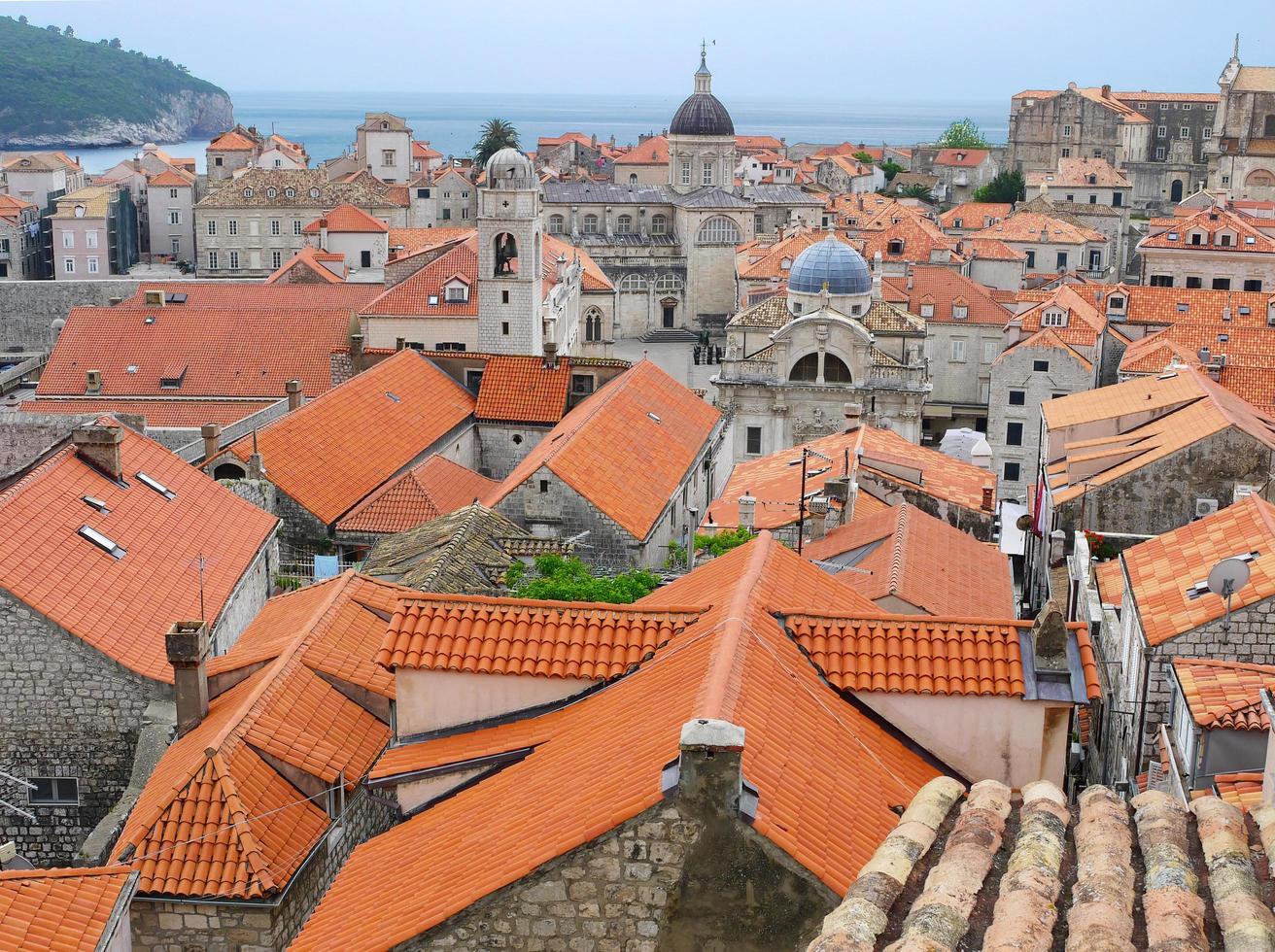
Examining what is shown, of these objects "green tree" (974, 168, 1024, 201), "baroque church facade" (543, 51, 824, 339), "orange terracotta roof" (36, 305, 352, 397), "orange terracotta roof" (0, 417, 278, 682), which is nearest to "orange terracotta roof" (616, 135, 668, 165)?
"baroque church facade" (543, 51, 824, 339)

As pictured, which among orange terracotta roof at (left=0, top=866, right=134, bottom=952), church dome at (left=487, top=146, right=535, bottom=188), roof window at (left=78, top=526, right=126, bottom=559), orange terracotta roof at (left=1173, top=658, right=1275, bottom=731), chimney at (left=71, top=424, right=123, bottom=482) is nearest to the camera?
orange terracotta roof at (left=0, top=866, right=134, bottom=952)

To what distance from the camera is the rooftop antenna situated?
58.2 ft

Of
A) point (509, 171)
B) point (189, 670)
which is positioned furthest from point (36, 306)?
point (189, 670)

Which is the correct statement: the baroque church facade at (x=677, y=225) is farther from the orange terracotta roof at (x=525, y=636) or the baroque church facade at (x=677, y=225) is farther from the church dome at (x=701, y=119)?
the orange terracotta roof at (x=525, y=636)

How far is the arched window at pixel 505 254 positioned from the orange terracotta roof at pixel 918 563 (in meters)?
24.3

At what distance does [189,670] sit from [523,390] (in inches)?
952

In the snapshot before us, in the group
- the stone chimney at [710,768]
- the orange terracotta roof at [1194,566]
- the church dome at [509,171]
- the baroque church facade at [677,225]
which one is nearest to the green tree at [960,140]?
the baroque church facade at [677,225]

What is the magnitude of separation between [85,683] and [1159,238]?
63.7m

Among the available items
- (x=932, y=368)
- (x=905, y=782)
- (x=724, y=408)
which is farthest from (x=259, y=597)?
(x=932, y=368)

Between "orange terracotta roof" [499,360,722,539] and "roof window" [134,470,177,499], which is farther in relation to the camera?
"orange terracotta roof" [499,360,722,539]

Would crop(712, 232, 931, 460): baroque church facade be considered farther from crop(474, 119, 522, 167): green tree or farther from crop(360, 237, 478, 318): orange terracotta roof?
crop(474, 119, 522, 167): green tree

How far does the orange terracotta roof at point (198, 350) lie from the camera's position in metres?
49.5

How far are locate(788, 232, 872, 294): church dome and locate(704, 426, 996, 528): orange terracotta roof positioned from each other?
11.8 meters

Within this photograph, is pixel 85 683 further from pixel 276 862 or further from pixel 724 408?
pixel 724 408
